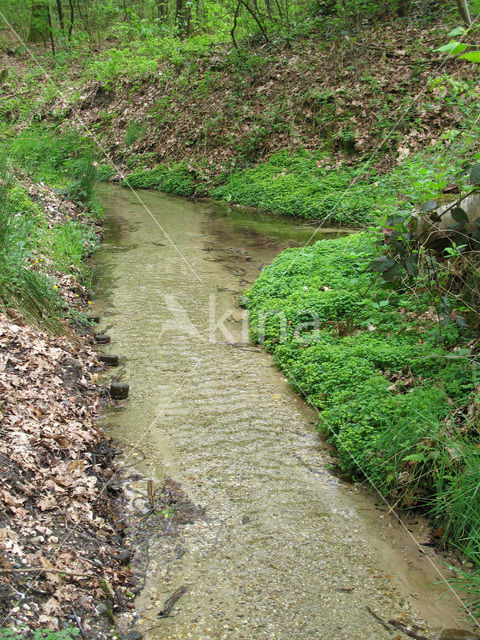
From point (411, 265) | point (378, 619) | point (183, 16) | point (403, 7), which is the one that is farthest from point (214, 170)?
point (378, 619)

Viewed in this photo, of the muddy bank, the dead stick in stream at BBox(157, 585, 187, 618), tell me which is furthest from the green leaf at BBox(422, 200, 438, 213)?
the dead stick in stream at BBox(157, 585, 187, 618)

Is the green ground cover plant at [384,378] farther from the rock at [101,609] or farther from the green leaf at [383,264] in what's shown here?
the rock at [101,609]

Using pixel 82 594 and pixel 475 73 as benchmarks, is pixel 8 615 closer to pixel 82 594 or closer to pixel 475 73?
pixel 82 594

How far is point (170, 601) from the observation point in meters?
2.84

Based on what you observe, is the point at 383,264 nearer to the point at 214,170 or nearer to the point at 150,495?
the point at 150,495

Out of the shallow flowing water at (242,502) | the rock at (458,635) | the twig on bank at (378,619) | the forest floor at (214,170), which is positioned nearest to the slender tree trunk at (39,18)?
the forest floor at (214,170)

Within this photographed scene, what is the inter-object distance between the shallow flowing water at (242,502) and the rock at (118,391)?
123 millimetres

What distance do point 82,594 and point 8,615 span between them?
457 mm

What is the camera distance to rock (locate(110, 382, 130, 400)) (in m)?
4.76

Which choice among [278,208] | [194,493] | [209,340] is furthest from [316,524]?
[278,208]

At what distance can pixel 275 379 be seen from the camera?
5297 millimetres

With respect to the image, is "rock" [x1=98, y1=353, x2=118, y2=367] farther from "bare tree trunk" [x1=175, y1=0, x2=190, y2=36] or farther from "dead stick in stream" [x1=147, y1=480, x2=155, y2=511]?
"bare tree trunk" [x1=175, y1=0, x2=190, y2=36]

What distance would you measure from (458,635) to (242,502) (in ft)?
4.98

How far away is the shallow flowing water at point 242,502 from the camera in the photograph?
9.31ft
